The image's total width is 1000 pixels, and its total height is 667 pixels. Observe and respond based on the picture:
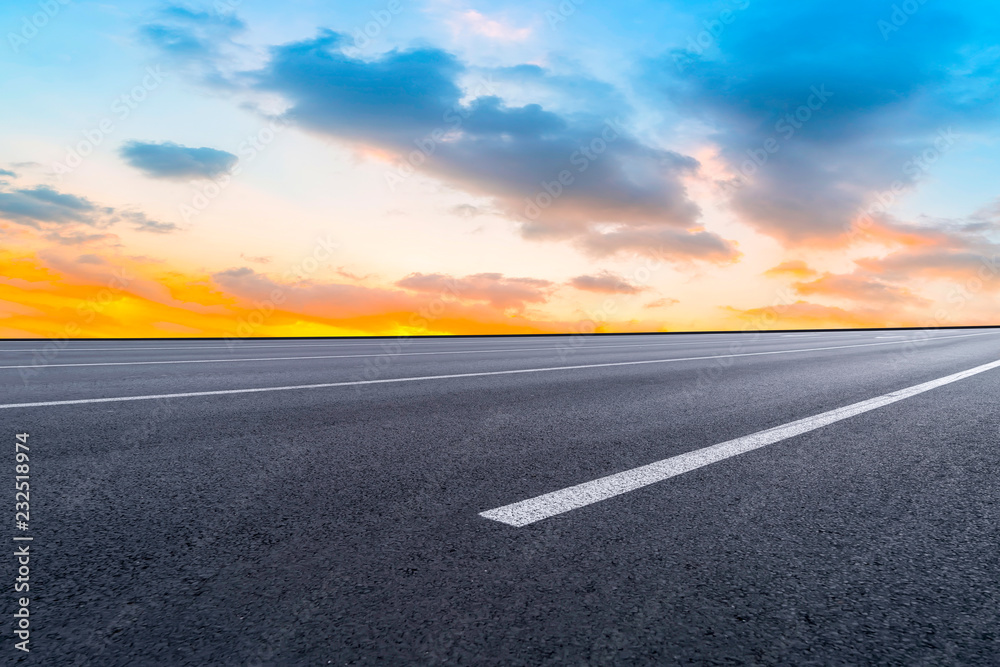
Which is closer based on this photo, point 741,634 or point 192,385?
point 741,634

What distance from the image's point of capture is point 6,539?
277 cm

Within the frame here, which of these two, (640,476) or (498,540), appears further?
(640,476)

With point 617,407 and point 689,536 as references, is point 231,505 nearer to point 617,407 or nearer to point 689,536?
point 689,536

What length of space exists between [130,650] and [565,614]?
133 centimetres

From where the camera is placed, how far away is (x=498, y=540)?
2688 millimetres

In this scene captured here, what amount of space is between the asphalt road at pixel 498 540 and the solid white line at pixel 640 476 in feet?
0.15

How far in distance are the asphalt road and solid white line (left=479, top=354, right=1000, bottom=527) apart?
5cm

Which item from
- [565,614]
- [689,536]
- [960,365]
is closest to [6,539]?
[565,614]

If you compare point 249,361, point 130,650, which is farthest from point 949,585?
point 249,361

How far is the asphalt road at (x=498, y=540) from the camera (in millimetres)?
1899

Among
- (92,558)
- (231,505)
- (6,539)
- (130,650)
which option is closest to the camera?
(130,650)

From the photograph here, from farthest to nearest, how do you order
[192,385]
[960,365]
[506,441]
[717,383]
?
[960,365] < [717,383] < [192,385] < [506,441]

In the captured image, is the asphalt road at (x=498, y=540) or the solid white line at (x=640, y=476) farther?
the solid white line at (x=640, y=476)

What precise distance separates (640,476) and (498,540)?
4.65 feet
